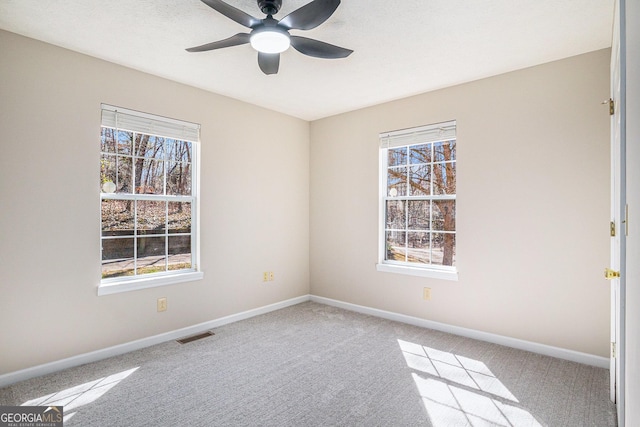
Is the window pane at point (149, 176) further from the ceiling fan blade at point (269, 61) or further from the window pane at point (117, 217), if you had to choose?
the ceiling fan blade at point (269, 61)

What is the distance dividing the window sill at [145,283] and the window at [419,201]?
210cm

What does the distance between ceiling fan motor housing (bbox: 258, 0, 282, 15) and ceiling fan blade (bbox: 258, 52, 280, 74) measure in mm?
303

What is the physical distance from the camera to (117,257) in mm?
3084

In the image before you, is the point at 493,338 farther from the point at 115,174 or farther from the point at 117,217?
the point at 115,174

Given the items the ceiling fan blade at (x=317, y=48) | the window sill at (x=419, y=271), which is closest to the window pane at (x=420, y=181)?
the window sill at (x=419, y=271)

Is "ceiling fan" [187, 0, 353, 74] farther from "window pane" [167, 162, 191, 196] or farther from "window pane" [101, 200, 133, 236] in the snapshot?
"window pane" [101, 200, 133, 236]

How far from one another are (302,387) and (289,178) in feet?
8.91

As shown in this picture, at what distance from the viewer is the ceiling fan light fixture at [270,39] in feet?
6.65

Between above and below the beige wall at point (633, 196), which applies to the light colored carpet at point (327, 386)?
below

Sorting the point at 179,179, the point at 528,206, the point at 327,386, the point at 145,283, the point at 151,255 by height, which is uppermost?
the point at 179,179

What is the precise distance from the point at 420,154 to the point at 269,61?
2100 mm

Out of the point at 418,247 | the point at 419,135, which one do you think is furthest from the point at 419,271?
the point at 419,135

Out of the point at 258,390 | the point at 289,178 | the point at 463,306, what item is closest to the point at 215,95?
the point at 289,178

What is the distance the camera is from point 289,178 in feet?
14.9
